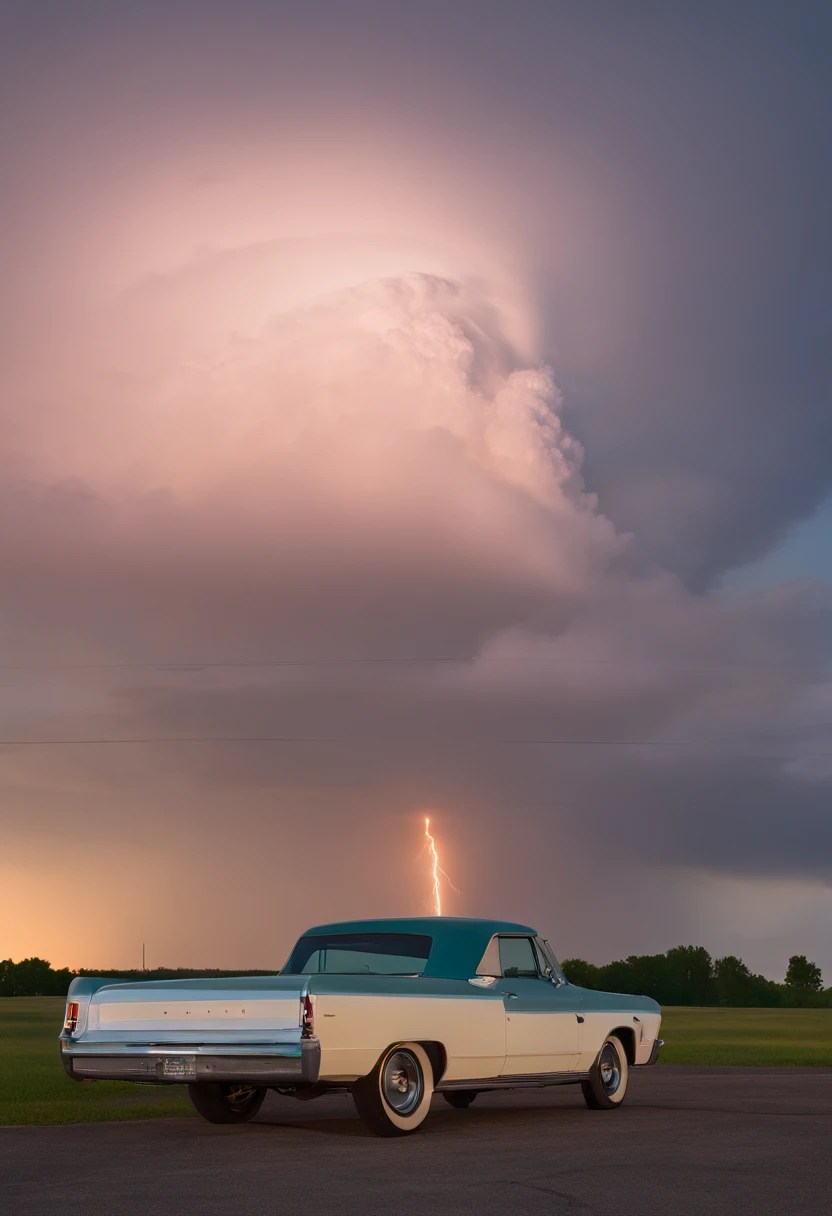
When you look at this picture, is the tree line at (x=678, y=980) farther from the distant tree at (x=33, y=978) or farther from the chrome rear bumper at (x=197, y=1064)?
the chrome rear bumper at (x=197, y=1064)

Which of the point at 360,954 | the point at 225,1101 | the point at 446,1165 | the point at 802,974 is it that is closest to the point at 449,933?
the point at 360,954

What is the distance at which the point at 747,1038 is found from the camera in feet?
129

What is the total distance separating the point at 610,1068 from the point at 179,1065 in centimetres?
572

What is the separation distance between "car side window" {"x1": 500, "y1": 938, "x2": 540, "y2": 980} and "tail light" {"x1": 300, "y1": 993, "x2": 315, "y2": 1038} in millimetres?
3119

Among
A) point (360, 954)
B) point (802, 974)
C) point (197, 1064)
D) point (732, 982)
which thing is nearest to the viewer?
point (197, 1064)

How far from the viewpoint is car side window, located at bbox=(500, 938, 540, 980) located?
13.6 m

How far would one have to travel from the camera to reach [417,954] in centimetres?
1319

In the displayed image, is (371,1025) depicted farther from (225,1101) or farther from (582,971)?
(582,971)

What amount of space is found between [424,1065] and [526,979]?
215 centimetres

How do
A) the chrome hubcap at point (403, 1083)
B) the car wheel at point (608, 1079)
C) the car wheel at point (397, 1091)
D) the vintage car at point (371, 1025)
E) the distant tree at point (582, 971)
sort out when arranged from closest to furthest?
the vintage car at point (371, 1025), the car wheel at point (397, 1091), the chrome hubcap at point (403, 1083), the car wheel at point (608, 1079), the distant tree at point (582, 971)

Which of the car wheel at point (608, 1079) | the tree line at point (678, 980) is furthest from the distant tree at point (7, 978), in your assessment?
the car wheel at point (608, 1079)

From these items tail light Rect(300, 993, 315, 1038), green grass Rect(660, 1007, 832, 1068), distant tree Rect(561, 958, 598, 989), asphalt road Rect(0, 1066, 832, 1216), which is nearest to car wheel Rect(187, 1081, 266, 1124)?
asphalt road Rect(0, 1066, 832, 1216)

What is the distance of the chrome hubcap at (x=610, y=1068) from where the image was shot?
14870 millimetres

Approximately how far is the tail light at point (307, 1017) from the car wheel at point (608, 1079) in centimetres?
480
